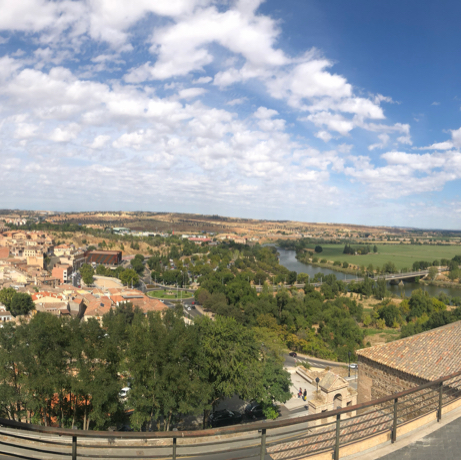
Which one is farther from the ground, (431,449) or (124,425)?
(431,449)

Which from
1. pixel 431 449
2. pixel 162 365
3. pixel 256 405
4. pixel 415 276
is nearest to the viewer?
pixel 431 449

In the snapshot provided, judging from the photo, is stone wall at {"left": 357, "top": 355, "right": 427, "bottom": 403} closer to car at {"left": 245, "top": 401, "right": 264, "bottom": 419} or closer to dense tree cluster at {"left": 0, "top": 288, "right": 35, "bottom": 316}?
car at {"left": 245, "top": 401, "right": 264, "bottom": 419}

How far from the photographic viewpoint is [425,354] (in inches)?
388

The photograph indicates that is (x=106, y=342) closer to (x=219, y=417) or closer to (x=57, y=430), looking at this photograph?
(x=219, y=417)

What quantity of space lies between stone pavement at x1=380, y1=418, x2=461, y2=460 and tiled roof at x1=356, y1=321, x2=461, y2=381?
623cm

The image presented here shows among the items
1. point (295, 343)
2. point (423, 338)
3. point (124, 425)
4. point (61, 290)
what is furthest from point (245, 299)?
point (423, 338)

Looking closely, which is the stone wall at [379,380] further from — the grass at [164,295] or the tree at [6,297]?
the grass at [164,295]

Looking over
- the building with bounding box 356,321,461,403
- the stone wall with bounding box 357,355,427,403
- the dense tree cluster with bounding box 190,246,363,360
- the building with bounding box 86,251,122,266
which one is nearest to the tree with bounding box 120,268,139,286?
the dense tree cluster with bounding box 190,246,363,360

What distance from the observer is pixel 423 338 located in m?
10.5

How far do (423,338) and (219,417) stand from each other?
8.26 meters

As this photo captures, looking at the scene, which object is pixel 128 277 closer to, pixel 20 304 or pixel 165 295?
pixel 165 295

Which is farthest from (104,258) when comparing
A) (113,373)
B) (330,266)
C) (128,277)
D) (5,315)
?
(113,373)

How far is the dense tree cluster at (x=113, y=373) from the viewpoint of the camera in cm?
1098

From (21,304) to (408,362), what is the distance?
31.6m
